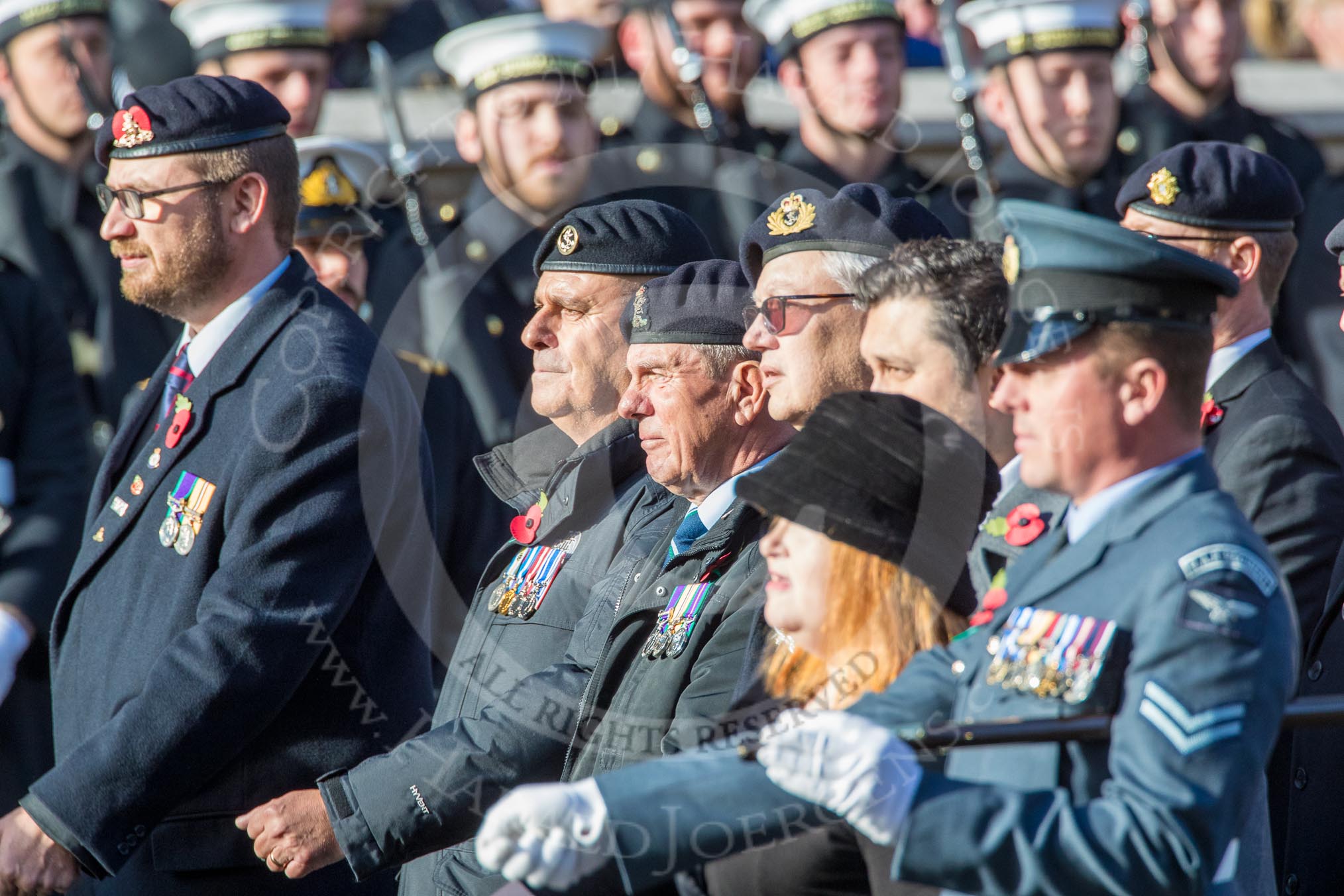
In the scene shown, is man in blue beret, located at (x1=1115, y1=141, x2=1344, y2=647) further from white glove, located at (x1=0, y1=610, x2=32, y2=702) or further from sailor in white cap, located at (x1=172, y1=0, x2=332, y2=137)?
sailor in white cap, located at (x1=172, y1=0, x2=332, y2=137)

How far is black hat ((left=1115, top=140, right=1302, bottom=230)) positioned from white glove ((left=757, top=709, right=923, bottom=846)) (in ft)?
7.45

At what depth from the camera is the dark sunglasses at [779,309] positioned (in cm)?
341

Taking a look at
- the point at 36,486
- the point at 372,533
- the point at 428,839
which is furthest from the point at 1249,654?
the point at 36,486

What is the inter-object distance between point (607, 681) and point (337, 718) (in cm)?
76

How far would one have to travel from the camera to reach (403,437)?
154 inches

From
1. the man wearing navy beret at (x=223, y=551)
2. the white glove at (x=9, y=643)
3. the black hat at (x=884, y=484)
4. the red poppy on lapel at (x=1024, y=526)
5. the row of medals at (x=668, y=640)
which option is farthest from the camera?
the white glove at (x=9, y=643)

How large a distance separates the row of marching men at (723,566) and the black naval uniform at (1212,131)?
3.29 m

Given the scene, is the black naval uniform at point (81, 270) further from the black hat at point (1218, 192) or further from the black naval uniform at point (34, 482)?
the black hat at point (1218, 192)

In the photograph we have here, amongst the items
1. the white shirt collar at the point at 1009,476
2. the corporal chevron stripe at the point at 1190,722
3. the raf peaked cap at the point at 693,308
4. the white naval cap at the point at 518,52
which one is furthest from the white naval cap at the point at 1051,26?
the corporal chevron stripe at the point at 1190,722

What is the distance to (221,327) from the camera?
4004mm

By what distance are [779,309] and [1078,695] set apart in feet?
4.69

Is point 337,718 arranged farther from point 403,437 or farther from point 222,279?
point 222,279

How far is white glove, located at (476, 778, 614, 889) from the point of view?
81.3 inches

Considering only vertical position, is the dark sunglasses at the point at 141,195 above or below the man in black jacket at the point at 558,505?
above
